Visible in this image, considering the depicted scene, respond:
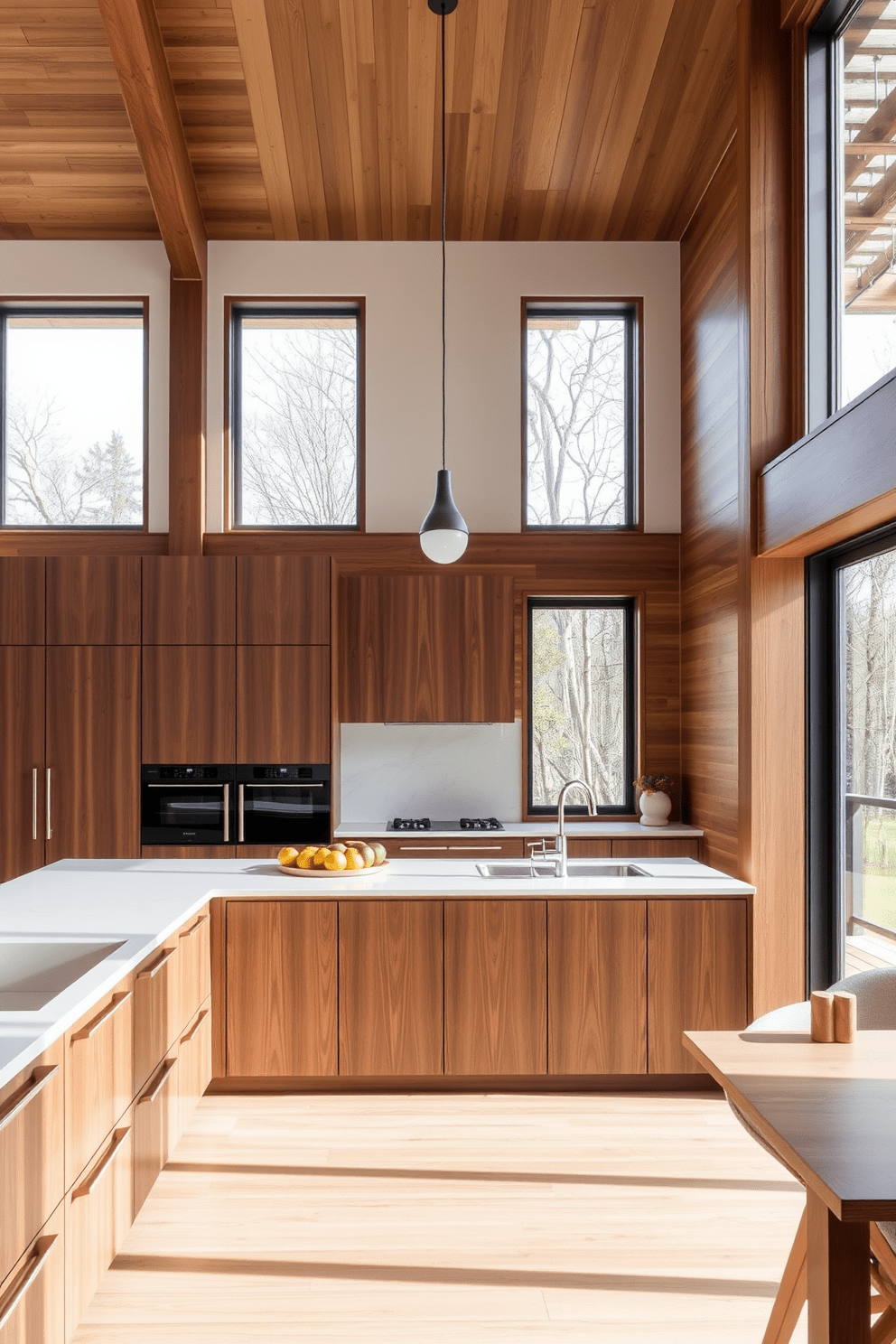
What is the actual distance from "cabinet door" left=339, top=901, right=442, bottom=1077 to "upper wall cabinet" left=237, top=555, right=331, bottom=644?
5.28 feet

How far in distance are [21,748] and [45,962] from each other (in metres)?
2.40

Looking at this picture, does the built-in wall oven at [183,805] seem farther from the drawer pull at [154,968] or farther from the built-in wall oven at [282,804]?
the drawer pull at [154,968]

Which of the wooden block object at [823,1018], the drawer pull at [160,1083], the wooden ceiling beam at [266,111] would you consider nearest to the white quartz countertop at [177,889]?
the drawer pull at [160,1083]

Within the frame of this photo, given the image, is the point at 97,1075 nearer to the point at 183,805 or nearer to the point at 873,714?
the point at 183,805

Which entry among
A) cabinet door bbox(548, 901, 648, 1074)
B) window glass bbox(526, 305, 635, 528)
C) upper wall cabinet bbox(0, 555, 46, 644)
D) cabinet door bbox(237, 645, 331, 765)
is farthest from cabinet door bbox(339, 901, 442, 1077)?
window glass bbox(526, 305, 635, 528)

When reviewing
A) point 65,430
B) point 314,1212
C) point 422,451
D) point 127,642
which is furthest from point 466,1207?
point 65,430

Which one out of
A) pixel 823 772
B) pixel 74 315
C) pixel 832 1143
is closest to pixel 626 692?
pixel 823 772

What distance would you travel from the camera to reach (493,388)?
5.26m

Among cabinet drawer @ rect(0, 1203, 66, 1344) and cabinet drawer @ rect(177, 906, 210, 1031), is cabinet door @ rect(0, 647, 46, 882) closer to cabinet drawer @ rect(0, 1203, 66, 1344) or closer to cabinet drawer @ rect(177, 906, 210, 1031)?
cabinet drawer @ rect(177, 906, 210, 1031)

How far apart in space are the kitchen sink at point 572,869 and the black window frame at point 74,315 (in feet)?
8.91

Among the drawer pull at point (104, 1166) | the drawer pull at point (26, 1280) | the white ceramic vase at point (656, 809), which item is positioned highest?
the white ceramic vase at point (656, 809)

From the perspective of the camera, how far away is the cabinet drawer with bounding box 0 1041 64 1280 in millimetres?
1557

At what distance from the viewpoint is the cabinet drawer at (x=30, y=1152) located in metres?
1.56

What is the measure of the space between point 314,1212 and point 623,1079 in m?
1.35
